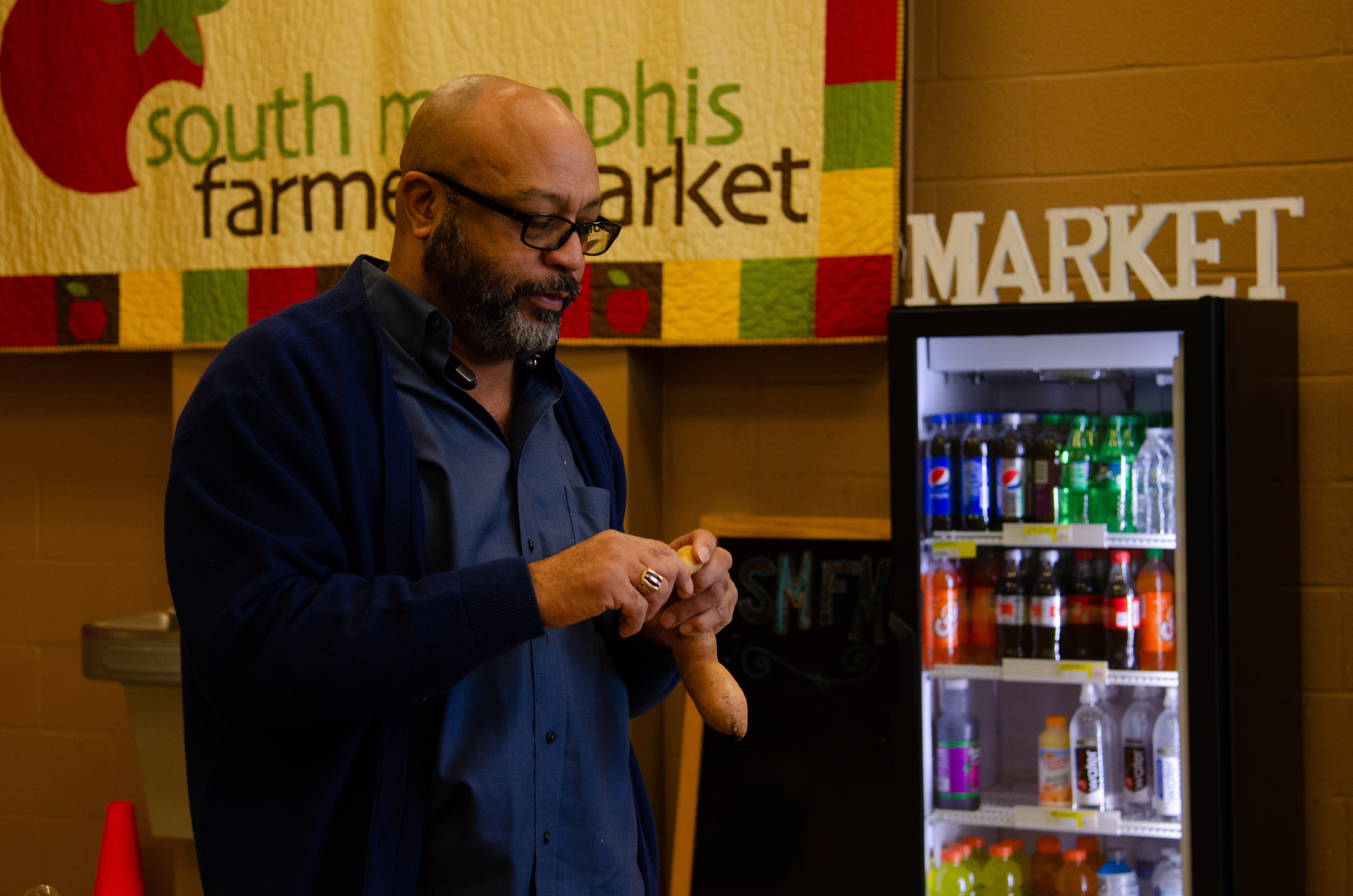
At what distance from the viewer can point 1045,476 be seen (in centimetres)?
253

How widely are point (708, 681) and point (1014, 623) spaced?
1251mm

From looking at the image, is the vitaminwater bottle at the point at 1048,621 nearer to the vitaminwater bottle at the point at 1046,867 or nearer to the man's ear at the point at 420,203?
the vitaminwater bottle at the point at 1046,867

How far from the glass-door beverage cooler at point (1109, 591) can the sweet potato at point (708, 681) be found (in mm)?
984

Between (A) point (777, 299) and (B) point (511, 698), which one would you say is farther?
(A) point (777, 299)

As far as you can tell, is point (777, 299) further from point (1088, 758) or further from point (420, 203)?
point (420, 203)

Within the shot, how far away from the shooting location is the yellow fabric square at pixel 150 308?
129 inches

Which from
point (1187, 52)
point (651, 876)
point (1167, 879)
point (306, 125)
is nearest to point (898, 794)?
point (1167, 879)

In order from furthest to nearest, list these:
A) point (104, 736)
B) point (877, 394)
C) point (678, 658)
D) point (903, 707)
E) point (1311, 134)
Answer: point (104, 736) → point (877, 394) → point (1311, 134) → point (903, 707) → point (678, 658)

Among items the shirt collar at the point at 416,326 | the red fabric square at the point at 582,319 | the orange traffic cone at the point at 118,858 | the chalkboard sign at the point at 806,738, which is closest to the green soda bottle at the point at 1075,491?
the chalkboard sign at the point at 806,738

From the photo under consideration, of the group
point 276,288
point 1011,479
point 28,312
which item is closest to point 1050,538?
point 1011,479

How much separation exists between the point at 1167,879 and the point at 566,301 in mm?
1924

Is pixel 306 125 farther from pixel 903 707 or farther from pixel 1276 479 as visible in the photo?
pixel 1276 479

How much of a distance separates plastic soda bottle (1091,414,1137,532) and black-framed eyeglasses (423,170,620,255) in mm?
1424

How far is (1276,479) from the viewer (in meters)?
2.59
